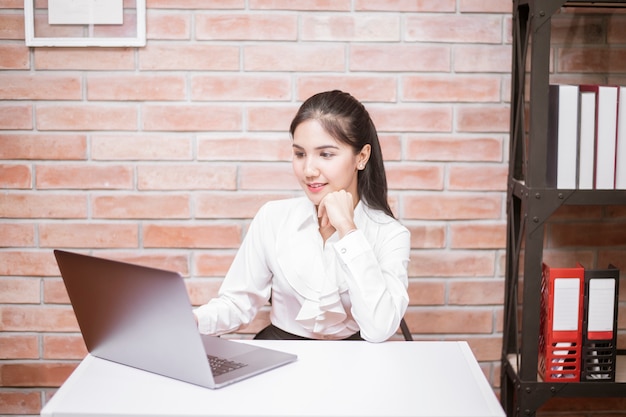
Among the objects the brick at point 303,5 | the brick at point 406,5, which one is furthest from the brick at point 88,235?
the brick at point 406,5

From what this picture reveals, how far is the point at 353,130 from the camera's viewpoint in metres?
2.04

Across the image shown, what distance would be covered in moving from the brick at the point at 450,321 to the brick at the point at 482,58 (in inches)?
32.3

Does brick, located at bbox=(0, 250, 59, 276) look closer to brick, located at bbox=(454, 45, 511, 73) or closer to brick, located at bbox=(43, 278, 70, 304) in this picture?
brick, located at bbox=(43, 278, 70, 304)

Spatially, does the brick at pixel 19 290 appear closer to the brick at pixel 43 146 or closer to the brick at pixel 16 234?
the brick at pixel 16 234

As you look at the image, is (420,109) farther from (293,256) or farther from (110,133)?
(110,133)

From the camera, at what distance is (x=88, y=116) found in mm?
2328

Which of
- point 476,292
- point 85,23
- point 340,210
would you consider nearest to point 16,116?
point 85,23

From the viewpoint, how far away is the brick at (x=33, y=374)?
243 cm

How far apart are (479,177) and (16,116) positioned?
1.56 m

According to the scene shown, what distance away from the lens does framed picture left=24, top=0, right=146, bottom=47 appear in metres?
2.28

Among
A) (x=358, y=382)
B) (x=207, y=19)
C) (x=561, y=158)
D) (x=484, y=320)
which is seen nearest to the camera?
(x=358, y=382)

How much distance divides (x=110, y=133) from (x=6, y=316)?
729 millimetres

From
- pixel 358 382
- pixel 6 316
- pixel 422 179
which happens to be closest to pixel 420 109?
pixel 422 179

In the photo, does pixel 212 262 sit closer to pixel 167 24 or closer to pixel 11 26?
pixel 167 24
